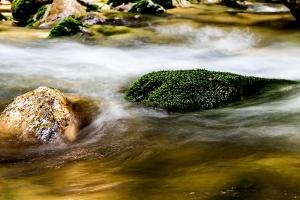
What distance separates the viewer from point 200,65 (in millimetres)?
11836

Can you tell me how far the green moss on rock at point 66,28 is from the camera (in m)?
16.0

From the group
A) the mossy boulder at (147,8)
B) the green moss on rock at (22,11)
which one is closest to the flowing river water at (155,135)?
the green moss on rock at (22,11)

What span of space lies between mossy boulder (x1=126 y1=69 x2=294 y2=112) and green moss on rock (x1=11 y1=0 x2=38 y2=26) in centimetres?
1262

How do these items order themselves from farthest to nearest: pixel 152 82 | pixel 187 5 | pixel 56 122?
pixel 187 5
pixel 152 82
pixel 56 122

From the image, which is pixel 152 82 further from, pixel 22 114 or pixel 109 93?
pixel 22 114

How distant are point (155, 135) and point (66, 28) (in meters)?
10.9

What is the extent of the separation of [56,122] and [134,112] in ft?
4.63

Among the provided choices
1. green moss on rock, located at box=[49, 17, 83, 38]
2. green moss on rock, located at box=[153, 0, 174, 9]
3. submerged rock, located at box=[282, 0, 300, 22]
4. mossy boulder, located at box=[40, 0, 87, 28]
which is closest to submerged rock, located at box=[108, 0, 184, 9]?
green moss on rock, located at box=[153, 0, 174, 9]

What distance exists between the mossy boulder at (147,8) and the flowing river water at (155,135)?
21.4 ft

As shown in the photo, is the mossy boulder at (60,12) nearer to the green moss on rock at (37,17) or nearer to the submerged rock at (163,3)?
the green moss on rock at (37,17)

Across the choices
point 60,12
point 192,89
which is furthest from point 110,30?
point 192,89

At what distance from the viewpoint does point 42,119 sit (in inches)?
265

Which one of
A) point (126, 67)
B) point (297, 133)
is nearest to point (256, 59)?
point (126, 67)

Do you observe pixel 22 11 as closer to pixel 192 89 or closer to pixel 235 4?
pixel 235 4
